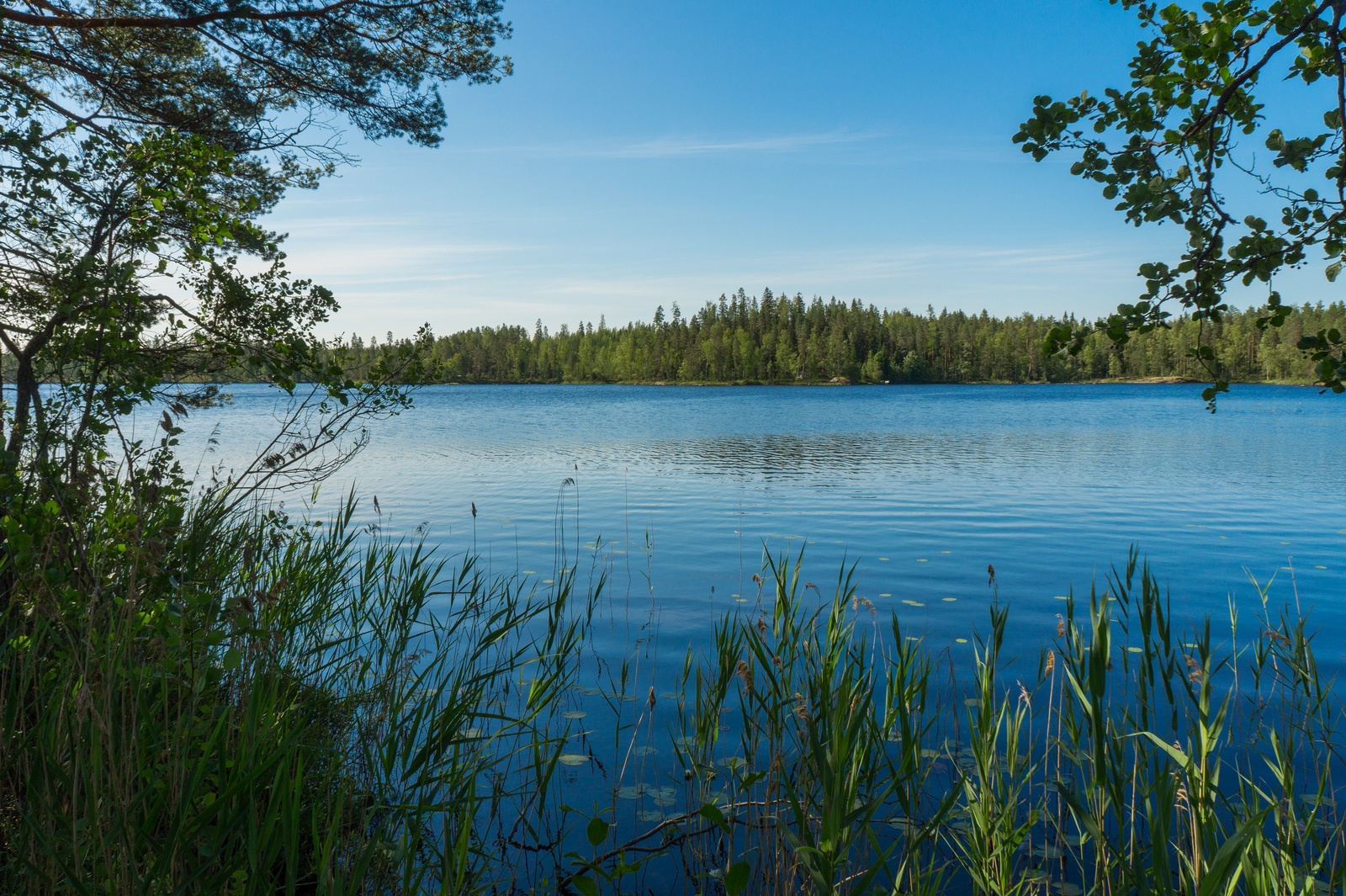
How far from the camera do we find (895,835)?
4.64m

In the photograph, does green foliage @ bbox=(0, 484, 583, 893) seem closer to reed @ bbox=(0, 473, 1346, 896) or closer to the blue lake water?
reed @ bbox=(0, 473, 1346, 896)

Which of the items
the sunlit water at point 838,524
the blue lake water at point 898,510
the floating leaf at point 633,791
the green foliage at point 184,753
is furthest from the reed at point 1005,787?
the blue lake water at point 898,510

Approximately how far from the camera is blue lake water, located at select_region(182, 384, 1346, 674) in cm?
1026

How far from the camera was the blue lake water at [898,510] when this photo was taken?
1026cm

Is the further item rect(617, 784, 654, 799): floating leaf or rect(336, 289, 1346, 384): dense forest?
rect(336, 289, 1346, 384): dense forest

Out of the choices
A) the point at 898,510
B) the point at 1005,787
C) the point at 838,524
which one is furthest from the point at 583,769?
the point at 898,510

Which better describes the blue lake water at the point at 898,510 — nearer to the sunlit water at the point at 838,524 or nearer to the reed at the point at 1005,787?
the sunlit water at the point at 838,524

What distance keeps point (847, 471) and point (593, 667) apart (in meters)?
16.5

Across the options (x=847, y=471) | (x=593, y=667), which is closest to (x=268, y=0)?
(x=593, y=667)

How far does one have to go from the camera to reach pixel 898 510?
16.6 m

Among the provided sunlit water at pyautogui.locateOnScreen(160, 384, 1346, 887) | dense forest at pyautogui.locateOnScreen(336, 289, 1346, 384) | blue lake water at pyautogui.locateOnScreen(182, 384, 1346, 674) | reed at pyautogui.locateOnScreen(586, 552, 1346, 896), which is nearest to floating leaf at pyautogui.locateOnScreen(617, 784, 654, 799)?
sunlit water at pyautogui.locateOnScreen(160, 384, 1346, 887)

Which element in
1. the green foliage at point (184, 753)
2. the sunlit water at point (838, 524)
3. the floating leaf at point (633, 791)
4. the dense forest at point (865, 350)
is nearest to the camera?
the green foliage at point (184, 753)

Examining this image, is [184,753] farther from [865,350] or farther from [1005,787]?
[865,350]

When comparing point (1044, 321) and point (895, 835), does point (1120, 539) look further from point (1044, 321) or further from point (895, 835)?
point (1044, 321)
